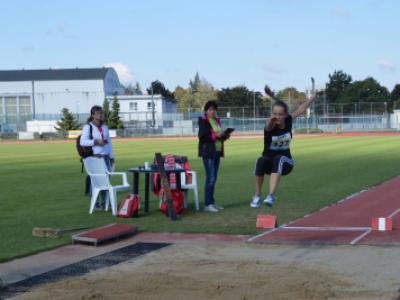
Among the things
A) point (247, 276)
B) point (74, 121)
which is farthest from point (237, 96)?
point (247, 276)

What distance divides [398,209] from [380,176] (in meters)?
7.09

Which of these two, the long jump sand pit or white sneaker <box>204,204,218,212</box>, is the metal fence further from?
the long jump sand pit

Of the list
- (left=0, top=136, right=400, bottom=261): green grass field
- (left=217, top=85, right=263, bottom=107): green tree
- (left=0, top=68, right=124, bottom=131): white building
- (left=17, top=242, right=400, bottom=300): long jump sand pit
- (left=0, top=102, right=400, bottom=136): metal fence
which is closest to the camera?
(left=17, top=242, right=400, bottom=300): long jump sand pit

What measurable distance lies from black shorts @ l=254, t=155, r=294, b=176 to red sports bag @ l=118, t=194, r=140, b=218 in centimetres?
310

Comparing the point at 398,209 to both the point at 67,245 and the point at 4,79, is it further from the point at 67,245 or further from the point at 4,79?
the point at 4,79

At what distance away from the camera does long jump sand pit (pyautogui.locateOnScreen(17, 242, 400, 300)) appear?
6.27 meters

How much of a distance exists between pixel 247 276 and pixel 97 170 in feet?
21.1

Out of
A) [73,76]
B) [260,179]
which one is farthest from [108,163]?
[73,76]

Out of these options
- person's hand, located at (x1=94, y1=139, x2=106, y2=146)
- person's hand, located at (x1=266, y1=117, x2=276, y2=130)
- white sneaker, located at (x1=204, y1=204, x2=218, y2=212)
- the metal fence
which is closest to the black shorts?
person's hand, located at (x1=266, y1=117, x2=276, y2=130)

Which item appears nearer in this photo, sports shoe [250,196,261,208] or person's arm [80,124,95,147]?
sports shoe [250,196,261,208]

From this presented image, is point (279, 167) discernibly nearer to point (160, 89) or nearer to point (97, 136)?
point (97, 136)

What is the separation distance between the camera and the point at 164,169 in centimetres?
1204

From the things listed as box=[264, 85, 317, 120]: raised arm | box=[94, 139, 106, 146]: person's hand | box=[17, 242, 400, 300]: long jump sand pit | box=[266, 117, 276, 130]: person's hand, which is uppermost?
box=[264, 85, 317, 120]: raised arm

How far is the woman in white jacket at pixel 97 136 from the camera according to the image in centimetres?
1284
